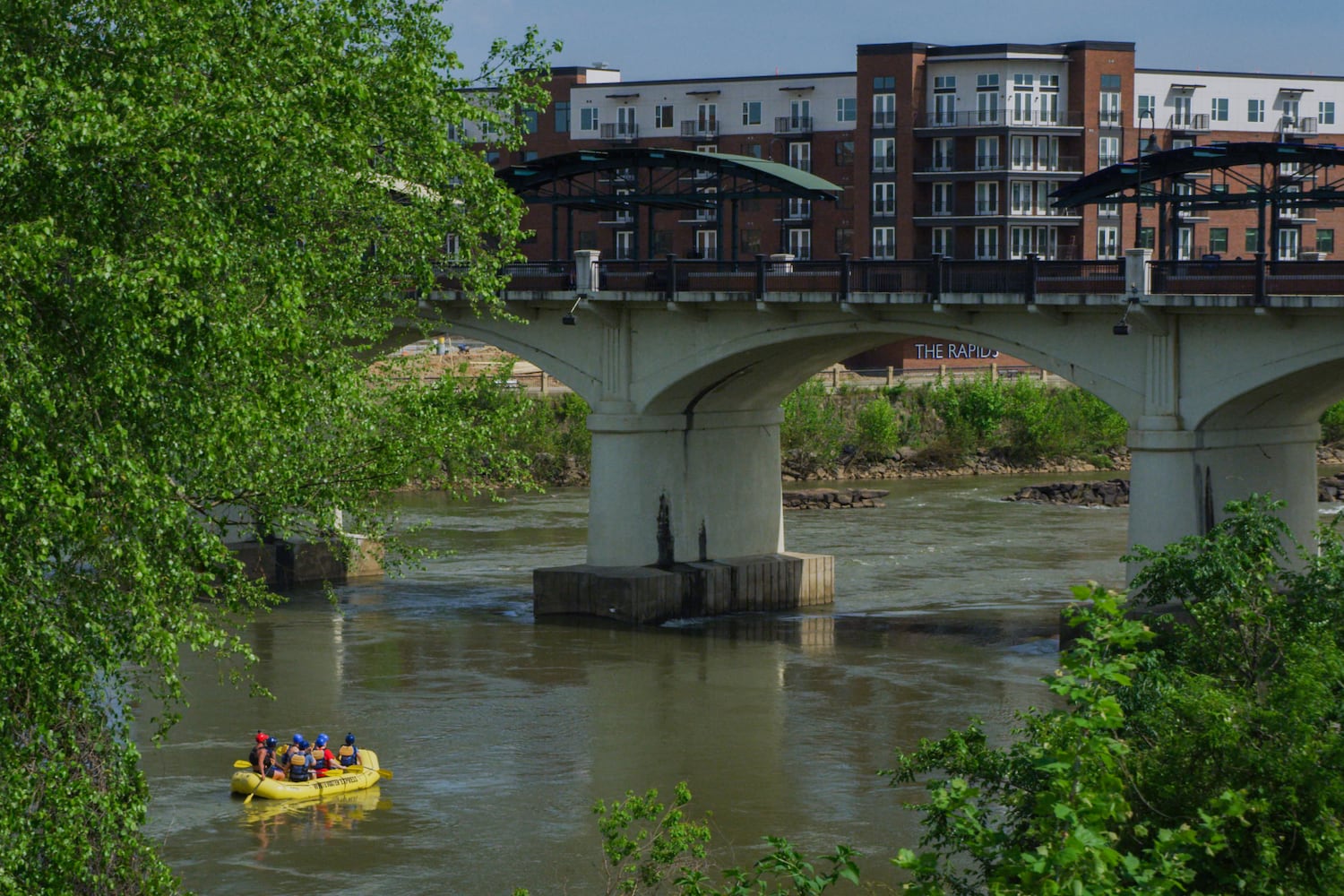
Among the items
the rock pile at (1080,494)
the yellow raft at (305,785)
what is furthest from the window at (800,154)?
the yellow raft at (305,785)

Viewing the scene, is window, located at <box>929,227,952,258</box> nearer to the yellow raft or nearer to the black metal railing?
the black metal railing

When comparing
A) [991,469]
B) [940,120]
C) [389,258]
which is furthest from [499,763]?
[940,120]

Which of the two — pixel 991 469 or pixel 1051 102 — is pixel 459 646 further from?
pixel 1051 102

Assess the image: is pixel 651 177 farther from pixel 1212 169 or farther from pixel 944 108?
pixel 944 108

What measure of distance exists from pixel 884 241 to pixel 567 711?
54.2 metres

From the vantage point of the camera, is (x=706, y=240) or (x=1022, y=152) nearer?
(x=1022, y=152)

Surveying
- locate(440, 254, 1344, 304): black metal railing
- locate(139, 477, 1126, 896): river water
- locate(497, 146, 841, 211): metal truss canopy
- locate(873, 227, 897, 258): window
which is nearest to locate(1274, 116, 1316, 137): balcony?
locate(873, 227, 897, 258): window

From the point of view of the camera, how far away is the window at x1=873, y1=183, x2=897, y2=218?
8144 centimetres

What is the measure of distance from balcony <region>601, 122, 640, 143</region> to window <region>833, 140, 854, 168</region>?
9.99 meters

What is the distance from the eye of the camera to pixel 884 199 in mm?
81562

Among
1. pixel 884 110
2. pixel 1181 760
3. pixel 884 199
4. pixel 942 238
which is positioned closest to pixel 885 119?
pixel 884 110

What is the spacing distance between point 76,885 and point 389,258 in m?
8.40

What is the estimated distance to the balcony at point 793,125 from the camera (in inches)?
3391

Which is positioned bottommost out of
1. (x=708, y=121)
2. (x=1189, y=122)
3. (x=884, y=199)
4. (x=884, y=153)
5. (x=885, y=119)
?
(x=884, y=199)
